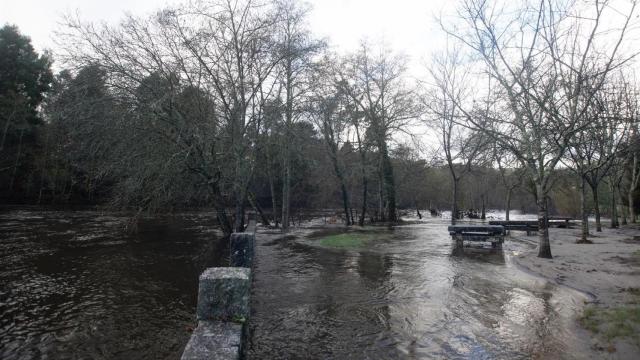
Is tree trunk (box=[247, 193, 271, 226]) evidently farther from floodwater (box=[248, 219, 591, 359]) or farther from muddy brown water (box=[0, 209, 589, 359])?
floodwater (box=[248, 219, 591, 359])

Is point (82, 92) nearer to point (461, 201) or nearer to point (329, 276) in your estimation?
point (329, 276)

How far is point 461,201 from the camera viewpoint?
194 ft

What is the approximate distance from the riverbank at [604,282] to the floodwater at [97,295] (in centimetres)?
623

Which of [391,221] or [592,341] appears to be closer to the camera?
[592,341]

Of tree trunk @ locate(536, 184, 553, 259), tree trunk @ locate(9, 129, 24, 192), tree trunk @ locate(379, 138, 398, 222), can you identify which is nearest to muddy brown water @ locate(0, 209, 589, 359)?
tree trunk @ locate(536, 184, 553, 259)

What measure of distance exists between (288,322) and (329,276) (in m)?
3.56

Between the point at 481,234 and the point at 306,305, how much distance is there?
9.80 meters

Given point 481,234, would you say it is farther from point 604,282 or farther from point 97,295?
point 97,295

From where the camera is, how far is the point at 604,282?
883 cm

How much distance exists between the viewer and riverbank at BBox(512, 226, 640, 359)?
5594mm

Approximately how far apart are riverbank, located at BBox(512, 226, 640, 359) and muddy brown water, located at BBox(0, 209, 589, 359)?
35 centimetres

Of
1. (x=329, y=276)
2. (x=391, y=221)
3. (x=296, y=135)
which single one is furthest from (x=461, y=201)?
(x=329, y=276)

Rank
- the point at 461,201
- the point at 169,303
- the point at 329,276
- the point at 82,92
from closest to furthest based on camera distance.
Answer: the point at 169,303 < the point at 329,276 < the point at 82,92 < the point at 461,201

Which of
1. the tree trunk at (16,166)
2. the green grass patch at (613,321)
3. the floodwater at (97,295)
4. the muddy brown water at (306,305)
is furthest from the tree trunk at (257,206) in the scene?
the tree trunk at (16,166)
